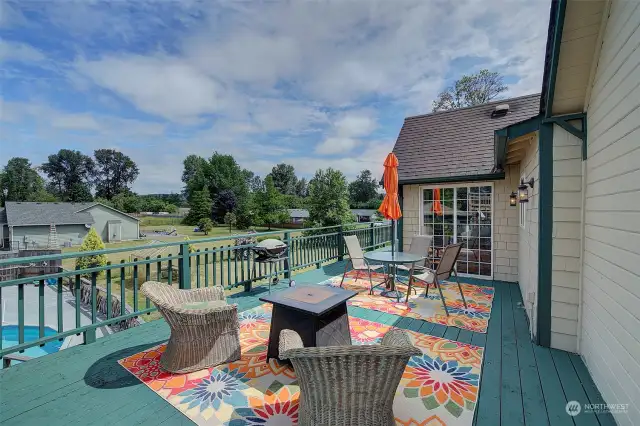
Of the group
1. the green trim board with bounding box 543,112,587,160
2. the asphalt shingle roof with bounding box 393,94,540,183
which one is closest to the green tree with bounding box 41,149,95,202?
the asphalt shingle roof with bounding box 393,94,540,183

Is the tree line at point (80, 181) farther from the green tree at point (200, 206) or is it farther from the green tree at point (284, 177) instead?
the green tree at point (284, 177)

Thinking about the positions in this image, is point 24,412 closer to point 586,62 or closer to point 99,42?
point 586,62

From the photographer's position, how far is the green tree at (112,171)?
57.6 metres

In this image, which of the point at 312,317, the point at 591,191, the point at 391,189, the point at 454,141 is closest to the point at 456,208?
the point at 454,141

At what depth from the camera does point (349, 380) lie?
151 cm

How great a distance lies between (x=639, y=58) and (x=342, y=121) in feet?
49.8

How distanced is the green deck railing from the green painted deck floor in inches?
9.8

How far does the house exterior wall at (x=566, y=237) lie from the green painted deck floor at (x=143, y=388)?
29 centimetres

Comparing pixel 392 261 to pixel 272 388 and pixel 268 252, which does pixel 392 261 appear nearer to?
pixel 268 252

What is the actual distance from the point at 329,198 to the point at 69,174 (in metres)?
62.5

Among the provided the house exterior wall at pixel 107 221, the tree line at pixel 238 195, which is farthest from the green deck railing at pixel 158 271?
the tree line at pixel 238 195

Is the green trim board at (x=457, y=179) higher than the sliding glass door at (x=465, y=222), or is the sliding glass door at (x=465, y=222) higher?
the green trim board at (x=457, y=179)

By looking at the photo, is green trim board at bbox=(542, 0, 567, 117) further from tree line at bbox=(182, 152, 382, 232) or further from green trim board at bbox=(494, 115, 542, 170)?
tree line at bbox=(182, 152, 382, 232)

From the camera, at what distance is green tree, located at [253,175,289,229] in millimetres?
36562
